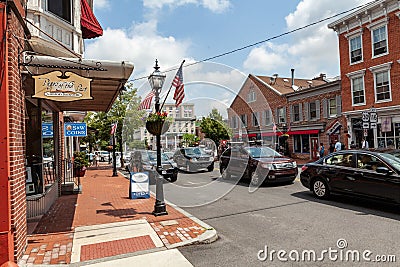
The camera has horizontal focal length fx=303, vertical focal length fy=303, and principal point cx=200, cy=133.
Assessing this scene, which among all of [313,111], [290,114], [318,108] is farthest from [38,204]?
[290,114]

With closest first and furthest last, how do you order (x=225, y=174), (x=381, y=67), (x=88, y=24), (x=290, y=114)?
(x=88, y=24) < (x=225, y=174) < (x=381, y=67) < (x=290, y=114)

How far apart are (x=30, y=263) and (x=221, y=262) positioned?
2.81m

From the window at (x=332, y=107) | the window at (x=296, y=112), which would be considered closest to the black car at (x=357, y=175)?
the window at (x=332, y=107)

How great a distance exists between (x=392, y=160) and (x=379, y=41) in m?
16.0

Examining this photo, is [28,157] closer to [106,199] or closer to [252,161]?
[106,199]

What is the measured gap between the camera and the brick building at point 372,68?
18906 millimetres

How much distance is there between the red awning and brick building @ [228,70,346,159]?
12.3 meters

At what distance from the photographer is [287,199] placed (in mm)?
8875

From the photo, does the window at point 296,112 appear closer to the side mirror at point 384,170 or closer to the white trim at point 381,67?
the white trim at point 381,67

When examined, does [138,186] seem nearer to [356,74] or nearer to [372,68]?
[372,68]

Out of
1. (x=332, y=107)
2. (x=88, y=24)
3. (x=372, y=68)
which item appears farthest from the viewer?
(x=332, y=107)

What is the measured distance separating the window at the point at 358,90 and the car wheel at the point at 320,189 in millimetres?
15125

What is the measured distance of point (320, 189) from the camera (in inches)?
341

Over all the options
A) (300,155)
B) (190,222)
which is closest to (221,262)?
(190,222)
